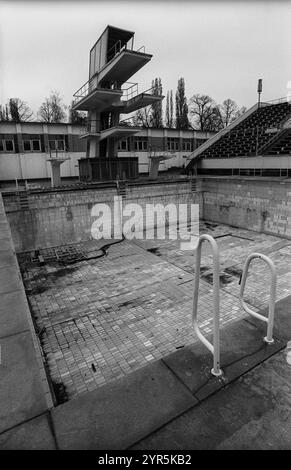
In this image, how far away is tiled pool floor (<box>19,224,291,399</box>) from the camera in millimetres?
A: 4141

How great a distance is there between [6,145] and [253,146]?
15387mm

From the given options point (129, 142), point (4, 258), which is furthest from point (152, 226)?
point (129, 142)

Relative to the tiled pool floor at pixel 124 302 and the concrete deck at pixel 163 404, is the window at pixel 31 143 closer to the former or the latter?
the tiled pool floor at pixel 124 302

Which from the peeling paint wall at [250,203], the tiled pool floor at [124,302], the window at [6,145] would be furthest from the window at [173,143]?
the tiled pool floor at [124,302]

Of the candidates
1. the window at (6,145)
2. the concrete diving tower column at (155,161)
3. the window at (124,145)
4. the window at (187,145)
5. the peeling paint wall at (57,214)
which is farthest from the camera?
the window at (187,145)

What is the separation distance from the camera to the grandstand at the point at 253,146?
11.1 meters

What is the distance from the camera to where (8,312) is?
296 centimetres

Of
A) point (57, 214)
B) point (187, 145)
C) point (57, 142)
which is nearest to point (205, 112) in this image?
point (187, 145)

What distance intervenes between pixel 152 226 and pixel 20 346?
955cm

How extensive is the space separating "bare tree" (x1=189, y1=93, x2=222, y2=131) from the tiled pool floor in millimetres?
30646

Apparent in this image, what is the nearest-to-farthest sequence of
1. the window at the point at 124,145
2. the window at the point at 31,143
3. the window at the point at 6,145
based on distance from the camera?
the window at the point at 6,145
the window at the point at 31,143
the window at the point at 124,145

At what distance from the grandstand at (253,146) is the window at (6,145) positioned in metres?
11.9

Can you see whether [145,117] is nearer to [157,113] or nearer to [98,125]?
[157,113]

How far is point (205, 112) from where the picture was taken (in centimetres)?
3606
